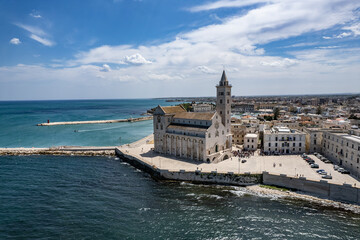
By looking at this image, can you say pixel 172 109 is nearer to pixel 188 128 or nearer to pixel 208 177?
pixel 188 128

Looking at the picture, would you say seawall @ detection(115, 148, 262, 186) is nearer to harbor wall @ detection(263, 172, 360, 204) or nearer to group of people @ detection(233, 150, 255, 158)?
harbor wall @ detection(263, 172, 360, 204)

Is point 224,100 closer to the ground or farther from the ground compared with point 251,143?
farther from the ground

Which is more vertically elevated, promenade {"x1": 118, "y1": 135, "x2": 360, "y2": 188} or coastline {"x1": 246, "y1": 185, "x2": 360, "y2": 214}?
promenade {"x1": 118, "y1": 135, "x2": 360, "y2": 188}

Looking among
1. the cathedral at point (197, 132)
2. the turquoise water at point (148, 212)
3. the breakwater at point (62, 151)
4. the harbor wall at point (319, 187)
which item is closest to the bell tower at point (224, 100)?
the cathedral at point (197, 132)

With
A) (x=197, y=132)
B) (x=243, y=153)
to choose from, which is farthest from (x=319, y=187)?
(x=197, y=132)

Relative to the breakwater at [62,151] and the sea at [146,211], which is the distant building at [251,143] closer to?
the sea at [146,211]

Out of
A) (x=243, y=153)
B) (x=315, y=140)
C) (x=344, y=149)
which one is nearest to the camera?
(x=344, y=149)

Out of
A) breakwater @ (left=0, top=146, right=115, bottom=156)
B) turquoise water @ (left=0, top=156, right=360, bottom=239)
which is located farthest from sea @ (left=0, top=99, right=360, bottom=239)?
breakwater @ (left=0, top=146, right=115, bottom=156)

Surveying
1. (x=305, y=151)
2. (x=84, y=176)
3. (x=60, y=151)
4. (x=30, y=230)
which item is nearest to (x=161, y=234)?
(x=30, y=230)
